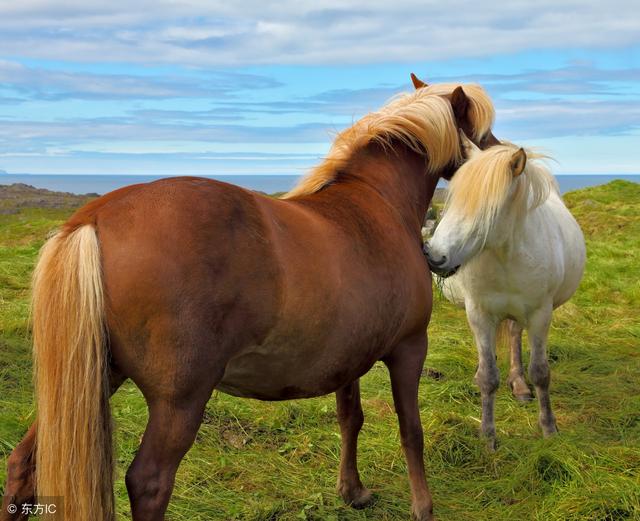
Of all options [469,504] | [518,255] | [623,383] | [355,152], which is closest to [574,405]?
[623,383]

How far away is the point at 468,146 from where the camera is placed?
12.3ft

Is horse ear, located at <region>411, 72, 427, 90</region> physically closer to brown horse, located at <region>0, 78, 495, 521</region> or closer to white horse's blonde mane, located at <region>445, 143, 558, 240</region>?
white horse's blonde mane, located at <region>445, 143, 558, 240</region>

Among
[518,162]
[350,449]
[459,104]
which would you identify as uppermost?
[459,104]

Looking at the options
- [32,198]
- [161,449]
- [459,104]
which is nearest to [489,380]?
[459,104]

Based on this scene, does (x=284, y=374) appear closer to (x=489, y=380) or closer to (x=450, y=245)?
(x=450, y=245)

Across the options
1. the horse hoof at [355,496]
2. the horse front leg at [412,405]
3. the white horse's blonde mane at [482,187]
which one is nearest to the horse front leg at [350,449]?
the horse hoof at [355,496]

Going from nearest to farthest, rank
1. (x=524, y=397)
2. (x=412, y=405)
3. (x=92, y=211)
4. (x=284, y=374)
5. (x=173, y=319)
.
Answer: (x=173, y=319) < (x=92, y=211) < (x=284, y=374) < (x=412, y=405) < (x=524, y=397)

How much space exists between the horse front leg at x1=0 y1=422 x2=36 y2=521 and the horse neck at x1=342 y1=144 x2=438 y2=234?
71.3 inches

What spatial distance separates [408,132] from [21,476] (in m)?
2.35

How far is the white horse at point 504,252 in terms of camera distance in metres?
3.69

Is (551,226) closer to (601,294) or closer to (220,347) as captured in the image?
(220,347)

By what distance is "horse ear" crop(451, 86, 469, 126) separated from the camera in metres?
3.60

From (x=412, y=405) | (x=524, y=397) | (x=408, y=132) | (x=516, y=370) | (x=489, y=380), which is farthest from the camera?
(x=516, y=370)

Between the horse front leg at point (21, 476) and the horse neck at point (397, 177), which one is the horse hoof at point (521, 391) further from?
the horse front leg at point (21, 476)
